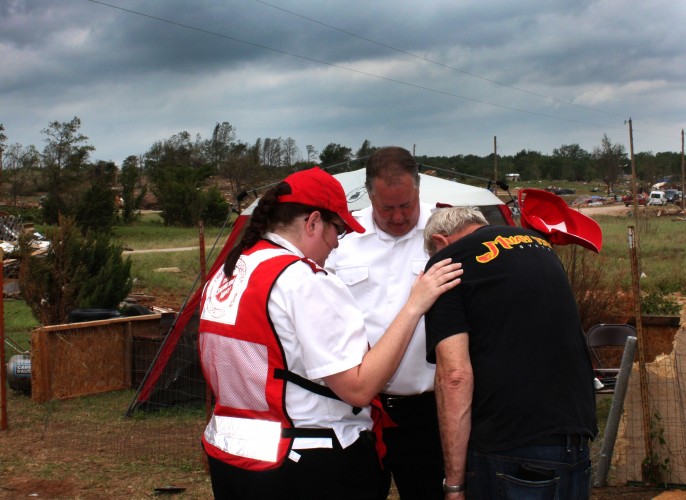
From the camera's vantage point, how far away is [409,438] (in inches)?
115

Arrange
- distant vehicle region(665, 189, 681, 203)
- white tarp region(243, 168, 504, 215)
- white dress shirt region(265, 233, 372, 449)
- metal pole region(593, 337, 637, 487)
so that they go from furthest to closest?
distant vehicle region(665, 189, 681, 203) → white tarp region(243, 168, 504, 215) → metal pole region(593, 337, 637, 487) → white dress shirt region(265, 233, 372, 449)

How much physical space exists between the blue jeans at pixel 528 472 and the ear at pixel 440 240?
0.66 m

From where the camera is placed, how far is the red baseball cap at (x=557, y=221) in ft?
9.75

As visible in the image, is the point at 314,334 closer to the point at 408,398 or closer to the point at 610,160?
the point at 408,398

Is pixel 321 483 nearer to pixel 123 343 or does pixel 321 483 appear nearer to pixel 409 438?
pixel 409 438

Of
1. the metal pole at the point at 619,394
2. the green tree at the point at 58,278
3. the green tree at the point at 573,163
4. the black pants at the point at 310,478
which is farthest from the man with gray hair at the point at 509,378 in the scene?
the green tree at the point at 573,163

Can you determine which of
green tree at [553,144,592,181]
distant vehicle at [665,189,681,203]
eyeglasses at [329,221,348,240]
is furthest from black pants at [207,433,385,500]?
green tree at [553,144,592,181]

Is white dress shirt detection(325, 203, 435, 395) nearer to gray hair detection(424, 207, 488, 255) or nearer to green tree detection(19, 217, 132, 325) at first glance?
gray hair detection(424, 207, 488, 255)

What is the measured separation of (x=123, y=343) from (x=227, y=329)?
7026mm

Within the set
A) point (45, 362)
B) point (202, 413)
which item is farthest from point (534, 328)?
point (45, 362)

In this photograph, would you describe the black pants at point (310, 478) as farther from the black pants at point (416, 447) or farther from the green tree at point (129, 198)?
the green tree at point (129, 198)

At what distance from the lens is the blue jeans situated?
2170 mm

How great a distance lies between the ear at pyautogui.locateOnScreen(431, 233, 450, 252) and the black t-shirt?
0.66 ft

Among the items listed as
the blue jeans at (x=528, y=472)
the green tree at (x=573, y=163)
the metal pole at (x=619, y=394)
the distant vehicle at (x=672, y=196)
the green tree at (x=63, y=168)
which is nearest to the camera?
the blue jeans at (x=528, y=472)
